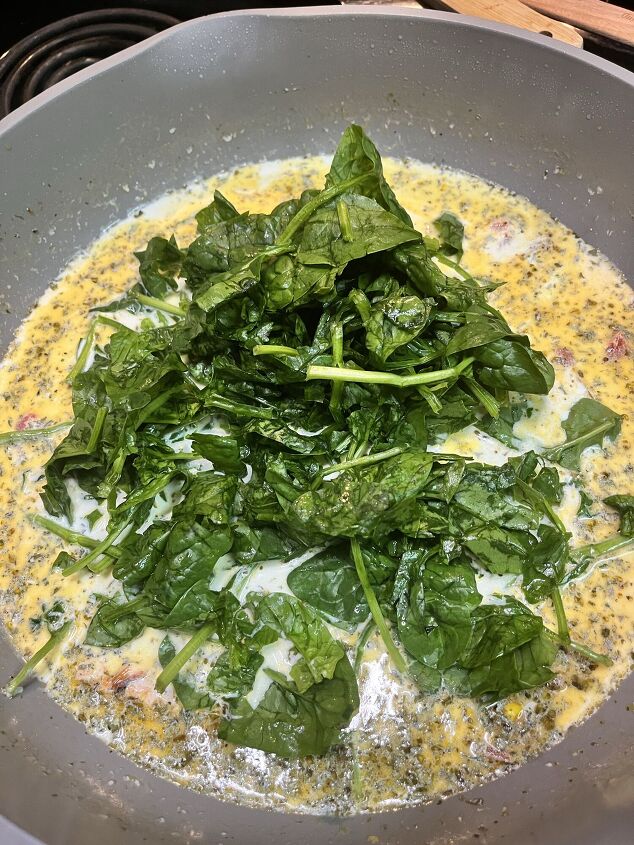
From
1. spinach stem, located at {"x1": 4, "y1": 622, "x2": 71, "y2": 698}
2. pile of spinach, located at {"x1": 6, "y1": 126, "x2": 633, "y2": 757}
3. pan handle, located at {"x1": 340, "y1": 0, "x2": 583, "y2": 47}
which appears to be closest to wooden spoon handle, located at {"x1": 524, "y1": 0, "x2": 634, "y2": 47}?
pan handle, located at {"x1": 340, "y1": 0, "x2": 583, "y2": 47}

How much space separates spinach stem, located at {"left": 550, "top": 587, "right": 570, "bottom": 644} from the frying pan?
19cm

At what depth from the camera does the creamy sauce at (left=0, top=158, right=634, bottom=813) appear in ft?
4.76

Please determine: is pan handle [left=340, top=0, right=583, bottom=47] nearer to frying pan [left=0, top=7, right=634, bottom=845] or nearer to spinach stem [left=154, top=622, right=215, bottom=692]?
frying pan [left=0, top=7, right=634, bottom=845]

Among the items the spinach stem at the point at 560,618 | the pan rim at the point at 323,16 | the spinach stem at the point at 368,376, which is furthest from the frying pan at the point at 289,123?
the spinach stem at the point at 368,376

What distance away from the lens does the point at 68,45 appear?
236 centimetres

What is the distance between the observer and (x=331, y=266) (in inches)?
59.2

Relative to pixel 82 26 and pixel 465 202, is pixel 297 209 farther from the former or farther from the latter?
pixel 82 26

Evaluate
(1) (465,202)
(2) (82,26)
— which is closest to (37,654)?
(1) (465,202)

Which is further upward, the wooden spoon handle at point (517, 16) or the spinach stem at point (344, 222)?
the wooden spoon handle at point (517, 16)

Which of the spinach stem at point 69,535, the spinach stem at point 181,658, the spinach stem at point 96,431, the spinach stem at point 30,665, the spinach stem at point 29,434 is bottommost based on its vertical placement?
the spinach stem at point 30,665

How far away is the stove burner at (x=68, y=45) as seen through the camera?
2287 millimetres

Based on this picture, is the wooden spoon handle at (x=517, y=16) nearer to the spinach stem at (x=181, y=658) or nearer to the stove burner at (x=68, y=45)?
the stove burner at (x=68, y=45)

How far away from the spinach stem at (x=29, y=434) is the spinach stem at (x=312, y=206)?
81 centimetres

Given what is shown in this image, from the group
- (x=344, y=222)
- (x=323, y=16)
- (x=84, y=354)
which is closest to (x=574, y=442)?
(x=344, y=222)
